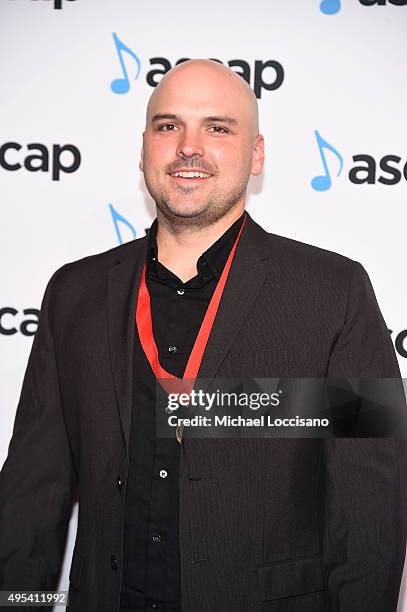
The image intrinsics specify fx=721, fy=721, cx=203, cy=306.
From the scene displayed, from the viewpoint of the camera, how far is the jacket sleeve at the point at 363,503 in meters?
2.17

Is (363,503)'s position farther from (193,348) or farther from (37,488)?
(37,488)

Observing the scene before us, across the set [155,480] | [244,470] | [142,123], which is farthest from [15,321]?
[244,470]

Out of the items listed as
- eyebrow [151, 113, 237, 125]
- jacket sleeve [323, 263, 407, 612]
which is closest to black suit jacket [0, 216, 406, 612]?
jacket sleeve [323, 263, 407, 612]

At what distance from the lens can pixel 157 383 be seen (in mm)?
2197

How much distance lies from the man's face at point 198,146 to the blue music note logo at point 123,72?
586mm

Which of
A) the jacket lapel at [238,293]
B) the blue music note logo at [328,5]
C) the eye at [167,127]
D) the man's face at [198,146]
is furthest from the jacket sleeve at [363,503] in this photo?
the blue music note logo at [328,5]

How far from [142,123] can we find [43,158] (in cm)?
45

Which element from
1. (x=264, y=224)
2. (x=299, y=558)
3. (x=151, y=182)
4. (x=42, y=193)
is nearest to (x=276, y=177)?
(x=264, y=224)

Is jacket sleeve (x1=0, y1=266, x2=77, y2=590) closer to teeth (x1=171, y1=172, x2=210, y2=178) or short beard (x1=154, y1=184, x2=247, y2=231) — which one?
short beard (x1=154, y1=184, x2=247, y2=231)

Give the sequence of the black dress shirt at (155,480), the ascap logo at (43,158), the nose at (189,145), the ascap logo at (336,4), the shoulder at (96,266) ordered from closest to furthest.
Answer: the black dress shirt at (155,480)
the nose at (189,145)
the shoulder at (96,266)
the ascap logo at (336,4)
the ascap logo at (43,158)

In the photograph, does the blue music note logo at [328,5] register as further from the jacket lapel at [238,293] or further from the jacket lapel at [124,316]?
the jacket lapel at [124,316]

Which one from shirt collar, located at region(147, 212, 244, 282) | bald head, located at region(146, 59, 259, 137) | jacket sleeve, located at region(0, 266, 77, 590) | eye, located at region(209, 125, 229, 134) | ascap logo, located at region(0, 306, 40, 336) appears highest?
bald head, located at region(146, 59, 259, 137)

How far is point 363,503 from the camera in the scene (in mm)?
2191

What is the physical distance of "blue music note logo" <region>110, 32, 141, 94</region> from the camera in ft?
9.89
